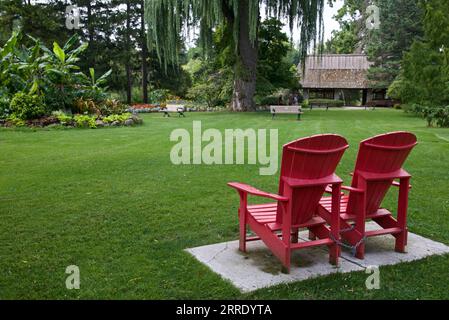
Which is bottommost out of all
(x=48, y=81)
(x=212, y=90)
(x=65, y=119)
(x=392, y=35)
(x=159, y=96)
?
(x=65, y=119)

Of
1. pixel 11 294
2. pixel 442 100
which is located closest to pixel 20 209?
pixel 11 294

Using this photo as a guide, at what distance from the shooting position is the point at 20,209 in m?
5.25

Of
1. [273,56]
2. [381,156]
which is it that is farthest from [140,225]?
[273,56]

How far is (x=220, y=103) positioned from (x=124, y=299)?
26.6 metres

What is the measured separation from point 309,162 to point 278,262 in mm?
1012

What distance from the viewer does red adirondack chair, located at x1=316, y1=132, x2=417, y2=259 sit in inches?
140

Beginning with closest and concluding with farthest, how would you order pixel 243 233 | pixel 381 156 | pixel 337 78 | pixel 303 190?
pixel 303 190 < pixel 381 156 < pixel 243 233 < pixel 337 78

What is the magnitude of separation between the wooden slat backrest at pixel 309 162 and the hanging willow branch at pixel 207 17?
17.2 m

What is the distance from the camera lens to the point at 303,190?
333cm

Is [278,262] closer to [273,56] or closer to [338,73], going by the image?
[273,56]

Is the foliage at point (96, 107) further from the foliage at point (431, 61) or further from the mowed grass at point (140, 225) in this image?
the foliage at point (431, 61)

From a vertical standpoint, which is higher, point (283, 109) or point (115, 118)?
point (283, 109)

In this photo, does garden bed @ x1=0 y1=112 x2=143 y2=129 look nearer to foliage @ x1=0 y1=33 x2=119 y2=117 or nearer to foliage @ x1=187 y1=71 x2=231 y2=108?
foliage @ x1=0 y1=33 x2=119 y2=117
